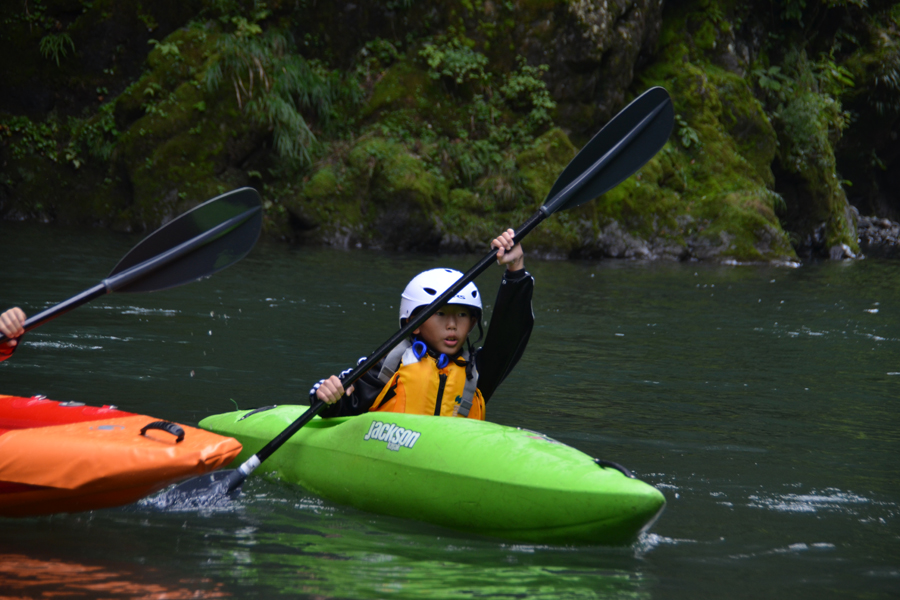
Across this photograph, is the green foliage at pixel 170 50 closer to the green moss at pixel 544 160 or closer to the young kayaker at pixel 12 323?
the green moss at pixel 544 160

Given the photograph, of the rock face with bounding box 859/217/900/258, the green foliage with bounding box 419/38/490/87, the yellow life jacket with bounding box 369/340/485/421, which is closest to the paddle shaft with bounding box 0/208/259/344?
the yellow life jacket with bounding box 369/340/485/421

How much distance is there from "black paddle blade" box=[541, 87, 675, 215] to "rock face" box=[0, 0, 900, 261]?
794cm

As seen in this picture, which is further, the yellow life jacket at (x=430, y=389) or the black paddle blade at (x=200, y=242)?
the black paddle blade at (x=200, y=242)

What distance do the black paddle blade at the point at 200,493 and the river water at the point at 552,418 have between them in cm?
7

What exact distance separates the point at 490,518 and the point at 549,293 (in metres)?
5.75

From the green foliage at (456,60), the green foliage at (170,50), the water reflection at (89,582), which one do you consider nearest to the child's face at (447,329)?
the water reflection at (89,582)

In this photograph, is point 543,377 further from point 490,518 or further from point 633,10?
point 633,10

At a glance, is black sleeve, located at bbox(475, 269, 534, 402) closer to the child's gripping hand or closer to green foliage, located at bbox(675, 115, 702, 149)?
the child's gripping hand

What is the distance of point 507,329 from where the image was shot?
3145 mm

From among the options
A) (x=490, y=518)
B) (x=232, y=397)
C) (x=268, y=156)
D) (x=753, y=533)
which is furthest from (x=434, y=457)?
(x=268, y=156)

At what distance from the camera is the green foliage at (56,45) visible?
12.1 metres

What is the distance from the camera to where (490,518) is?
2467mm

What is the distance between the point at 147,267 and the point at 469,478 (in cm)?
163

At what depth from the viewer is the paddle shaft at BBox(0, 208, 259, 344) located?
2.94m
